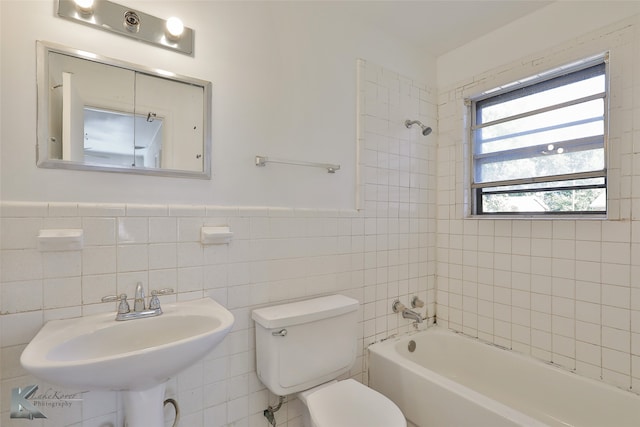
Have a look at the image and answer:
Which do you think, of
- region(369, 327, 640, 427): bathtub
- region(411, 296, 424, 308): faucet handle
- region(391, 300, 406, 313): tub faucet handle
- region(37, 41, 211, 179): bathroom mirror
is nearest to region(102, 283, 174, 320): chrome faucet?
region(37, 41, 211, 179): bathroom mirror

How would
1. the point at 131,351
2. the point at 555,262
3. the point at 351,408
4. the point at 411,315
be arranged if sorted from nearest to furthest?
the point at 131,351 → the point at 351,408 → the point at 555,262 → the point at 411,315

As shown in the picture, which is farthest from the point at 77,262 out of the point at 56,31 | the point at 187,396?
the point at 56,31

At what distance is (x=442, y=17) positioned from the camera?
1.92m

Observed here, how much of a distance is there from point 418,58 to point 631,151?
4.60ft

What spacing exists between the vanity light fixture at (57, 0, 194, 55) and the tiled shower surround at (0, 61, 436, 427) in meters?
0.71

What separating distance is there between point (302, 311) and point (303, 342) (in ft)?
0.47

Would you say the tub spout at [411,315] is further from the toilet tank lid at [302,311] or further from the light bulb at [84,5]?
the light bulb at [84,5]

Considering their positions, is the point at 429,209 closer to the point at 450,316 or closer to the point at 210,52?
the point at 450,316

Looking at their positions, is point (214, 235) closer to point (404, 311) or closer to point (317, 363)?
point (317, 363)

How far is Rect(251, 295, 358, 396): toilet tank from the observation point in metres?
1.39

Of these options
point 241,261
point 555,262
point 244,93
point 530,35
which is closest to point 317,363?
point 241,261

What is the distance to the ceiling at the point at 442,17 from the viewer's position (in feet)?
5.89

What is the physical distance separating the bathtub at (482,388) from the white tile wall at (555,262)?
0.10 m

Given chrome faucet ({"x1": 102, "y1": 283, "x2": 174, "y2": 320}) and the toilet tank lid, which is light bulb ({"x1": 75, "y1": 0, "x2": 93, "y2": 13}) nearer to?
chrome faucet ({"x1": 102, "y1": 283, "x2": 174, "y2": 320})
